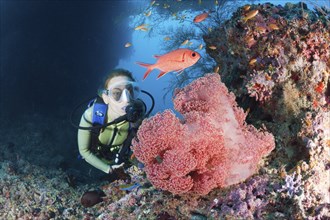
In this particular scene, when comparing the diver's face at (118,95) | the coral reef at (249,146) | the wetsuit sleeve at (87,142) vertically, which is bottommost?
the wetsuit sleeve at (87,142)

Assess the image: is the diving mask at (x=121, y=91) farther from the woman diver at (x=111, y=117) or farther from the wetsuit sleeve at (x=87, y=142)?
the wetsuit sleeve at (x=87, y=142)

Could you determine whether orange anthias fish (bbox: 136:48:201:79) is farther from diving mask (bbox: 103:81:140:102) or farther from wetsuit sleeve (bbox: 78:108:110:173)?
wetsuit sleeve (bbox: 78:108:110:173)

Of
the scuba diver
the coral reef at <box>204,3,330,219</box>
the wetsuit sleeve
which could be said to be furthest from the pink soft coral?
the wetsuit sleeve

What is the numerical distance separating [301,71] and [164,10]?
51.6ft

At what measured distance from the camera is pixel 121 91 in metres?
4.71

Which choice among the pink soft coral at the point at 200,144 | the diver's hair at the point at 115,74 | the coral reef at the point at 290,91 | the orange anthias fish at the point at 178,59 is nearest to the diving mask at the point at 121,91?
the diver's hair at the point at 115,74

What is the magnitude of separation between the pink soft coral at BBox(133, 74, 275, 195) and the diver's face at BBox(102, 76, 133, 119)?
2.02 metres

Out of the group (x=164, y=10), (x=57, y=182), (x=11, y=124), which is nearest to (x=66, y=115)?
(x=11, y=124)

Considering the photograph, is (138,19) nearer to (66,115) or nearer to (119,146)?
(66,115)

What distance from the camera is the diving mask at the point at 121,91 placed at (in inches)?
184

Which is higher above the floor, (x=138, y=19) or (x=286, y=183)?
(x=286, y=183)

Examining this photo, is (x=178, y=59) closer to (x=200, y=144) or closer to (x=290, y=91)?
(x=290, y=91)

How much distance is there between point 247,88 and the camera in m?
3.40

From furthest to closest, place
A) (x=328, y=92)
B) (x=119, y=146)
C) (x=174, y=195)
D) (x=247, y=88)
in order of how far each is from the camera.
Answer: (x=119, y=146) → (x=247, y=88) → (x=328, y=92) → (x=174, y=195)
